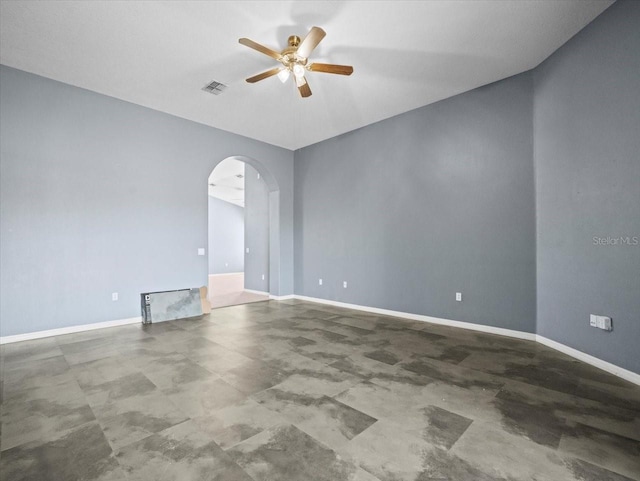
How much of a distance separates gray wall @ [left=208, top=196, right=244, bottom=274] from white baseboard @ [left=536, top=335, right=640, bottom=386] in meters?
13.1

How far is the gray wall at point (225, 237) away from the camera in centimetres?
1433

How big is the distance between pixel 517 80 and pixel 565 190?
173 centimetres

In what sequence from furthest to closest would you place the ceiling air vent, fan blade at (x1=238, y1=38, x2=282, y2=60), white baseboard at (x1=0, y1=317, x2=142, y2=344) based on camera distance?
the ceiling air vent
white baseboard at (x1=0, y1=317, x2=142, y2=344)
fan blade at (x1=238, y1=38, x2=282, y2=60)

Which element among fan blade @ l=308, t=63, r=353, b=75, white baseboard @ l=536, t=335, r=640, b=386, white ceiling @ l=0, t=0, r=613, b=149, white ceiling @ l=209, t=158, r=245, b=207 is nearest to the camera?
white baseboard @ l=536, t=335, r=640, b=386

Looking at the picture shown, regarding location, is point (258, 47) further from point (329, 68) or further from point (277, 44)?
point (329, 68)

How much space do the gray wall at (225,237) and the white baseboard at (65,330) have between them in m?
9.50

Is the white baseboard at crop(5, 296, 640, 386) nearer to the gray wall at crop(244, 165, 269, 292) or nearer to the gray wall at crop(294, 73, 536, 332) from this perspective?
the gray wall at crop(294, 73, 536, 332)

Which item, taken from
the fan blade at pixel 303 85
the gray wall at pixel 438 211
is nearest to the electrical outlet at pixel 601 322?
the gray wall at pixel 438 211

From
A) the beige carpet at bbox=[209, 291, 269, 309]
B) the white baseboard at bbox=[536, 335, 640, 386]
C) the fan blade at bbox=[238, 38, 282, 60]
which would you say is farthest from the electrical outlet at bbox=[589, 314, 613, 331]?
the beige carpet at bbox=[209, 291, 269, 309]

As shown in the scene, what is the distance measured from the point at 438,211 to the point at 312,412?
372 centimetres

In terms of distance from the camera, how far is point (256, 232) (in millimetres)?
8219

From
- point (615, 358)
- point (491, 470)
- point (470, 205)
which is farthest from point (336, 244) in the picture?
point (491, 470)

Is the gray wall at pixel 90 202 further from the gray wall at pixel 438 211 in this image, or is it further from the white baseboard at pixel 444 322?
the white baseboard at pixel 444 322

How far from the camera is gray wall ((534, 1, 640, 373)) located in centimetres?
270
